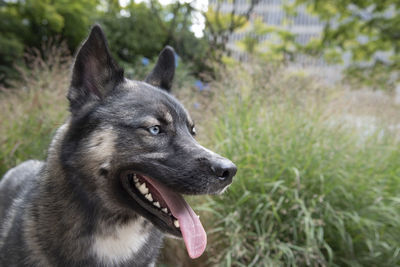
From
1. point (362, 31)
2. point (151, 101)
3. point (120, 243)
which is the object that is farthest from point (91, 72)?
point (362, 31)

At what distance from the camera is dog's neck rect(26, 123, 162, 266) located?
6.59 feet

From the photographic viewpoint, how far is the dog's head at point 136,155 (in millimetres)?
1902

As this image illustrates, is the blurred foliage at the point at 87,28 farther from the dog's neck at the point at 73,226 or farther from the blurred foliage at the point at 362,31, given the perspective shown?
the dog's neck at the point at 73,226

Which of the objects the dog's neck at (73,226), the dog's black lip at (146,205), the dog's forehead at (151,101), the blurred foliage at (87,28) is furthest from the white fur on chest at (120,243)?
the blurred foliage at (87,28)

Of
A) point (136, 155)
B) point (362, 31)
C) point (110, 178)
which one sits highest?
point (136, 155)

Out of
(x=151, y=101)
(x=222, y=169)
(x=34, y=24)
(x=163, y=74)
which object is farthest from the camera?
(x=34, y=24)

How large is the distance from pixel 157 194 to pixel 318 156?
2.14 metres

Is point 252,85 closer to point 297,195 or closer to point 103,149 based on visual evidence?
point 297,195

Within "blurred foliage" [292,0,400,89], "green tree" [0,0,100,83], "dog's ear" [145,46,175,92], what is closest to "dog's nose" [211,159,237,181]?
"dog's ear" [145,46,175,92]

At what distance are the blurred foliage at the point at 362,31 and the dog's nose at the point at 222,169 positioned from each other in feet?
29.3

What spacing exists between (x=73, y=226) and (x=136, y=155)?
54 centimetres

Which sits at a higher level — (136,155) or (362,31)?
(136,155)

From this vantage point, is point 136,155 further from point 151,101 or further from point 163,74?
point 163,74

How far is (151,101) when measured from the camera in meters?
2.12
